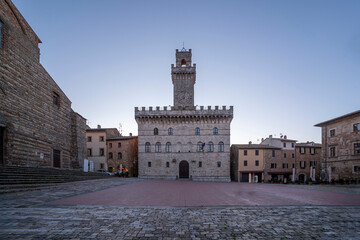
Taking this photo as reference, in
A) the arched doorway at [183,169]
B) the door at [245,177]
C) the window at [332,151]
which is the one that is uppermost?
the window at [332,151]

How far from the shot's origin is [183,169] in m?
35.2

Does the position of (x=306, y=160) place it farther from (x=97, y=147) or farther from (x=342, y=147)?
(x=97, y=147)

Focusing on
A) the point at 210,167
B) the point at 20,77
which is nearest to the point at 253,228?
the point at 20,77

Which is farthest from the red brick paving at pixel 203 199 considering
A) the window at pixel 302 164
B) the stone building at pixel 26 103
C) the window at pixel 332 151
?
→ the window at pixel 302 164

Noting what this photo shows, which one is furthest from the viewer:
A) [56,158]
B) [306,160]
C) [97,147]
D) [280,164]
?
[97,147]

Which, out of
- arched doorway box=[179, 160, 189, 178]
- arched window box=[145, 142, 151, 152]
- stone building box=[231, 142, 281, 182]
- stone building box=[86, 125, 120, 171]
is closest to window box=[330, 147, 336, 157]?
stone building box=[231, 142, 281, 182]

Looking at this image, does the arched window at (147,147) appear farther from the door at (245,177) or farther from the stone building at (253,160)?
the door at (245,177)

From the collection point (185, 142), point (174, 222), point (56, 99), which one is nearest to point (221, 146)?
point (185, 142)

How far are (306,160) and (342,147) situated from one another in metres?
12.2

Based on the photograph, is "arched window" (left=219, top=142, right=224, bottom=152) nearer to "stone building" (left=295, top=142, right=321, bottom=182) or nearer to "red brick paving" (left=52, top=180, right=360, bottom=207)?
"stone building" (left=295, top=142, right=321, bottom=182)

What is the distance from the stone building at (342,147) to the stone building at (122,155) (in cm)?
3169

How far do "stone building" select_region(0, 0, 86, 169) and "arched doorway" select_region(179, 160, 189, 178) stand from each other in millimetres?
17196

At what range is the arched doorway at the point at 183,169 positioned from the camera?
35000 millimetres

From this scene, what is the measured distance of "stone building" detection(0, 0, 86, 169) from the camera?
15920mm
